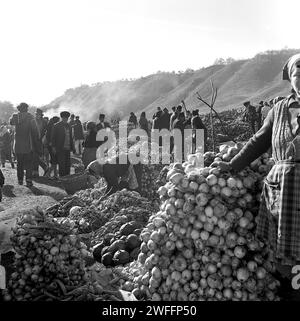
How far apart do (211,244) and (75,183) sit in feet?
21.2

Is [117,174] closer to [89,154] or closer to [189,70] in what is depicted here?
[89,154]

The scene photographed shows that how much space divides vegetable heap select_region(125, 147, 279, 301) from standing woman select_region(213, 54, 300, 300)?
18cm

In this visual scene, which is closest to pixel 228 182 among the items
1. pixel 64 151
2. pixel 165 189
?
pixel 165 189

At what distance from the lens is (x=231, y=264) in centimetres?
330

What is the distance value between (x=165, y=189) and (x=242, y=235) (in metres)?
0.70

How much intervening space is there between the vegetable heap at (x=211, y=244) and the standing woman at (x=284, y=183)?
0.18m

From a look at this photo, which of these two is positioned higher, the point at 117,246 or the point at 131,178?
the point at 131,178

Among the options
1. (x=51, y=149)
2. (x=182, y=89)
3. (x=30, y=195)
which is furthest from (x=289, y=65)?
(x=182, y=89)

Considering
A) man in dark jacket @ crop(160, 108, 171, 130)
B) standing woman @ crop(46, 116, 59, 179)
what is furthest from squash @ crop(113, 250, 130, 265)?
man in dark jacket @ crop(160, 108, 171, 130)

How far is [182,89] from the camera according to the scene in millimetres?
66562

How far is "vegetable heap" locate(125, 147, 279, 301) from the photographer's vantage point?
3.27 metres

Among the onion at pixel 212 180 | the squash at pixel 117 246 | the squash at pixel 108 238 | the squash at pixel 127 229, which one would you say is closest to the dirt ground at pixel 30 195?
the squash at pixel 108 238
